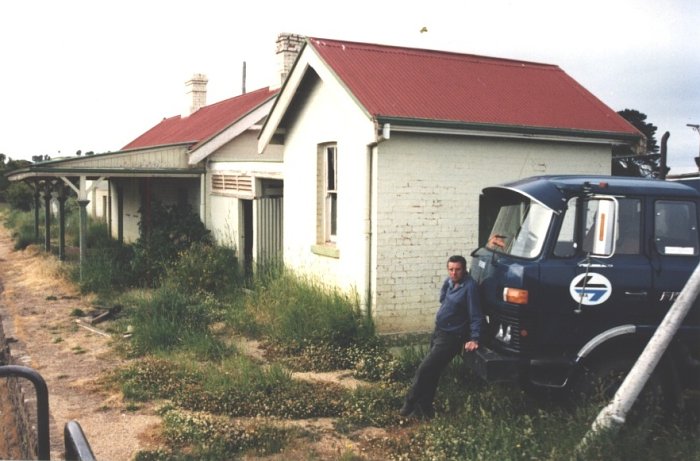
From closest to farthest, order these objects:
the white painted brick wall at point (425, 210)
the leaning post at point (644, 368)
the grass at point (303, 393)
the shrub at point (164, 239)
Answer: the leaning post at point (644, 368), the grass at point (303, 393), the white painted brick wall at point (425, 210), the shrub at point (164, 239)

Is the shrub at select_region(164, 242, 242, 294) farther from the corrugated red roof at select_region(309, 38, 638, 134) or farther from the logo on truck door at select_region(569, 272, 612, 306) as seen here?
the logo on truck door at select_region(569, 272, 612, 306)

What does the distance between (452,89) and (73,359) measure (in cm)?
709

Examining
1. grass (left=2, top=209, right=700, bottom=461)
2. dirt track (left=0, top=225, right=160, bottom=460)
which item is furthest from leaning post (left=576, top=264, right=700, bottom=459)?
dirt track (left=0, top=225, right=160, bottom=460)

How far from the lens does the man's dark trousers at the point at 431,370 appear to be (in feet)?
21.5

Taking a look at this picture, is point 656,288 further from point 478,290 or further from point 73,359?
point 73,359

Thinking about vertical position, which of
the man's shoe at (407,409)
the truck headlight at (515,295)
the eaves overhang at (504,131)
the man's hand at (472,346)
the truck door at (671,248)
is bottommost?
the man's shoe at (407,409)

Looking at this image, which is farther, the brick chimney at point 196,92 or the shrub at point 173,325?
the brick chimney at point 196,92

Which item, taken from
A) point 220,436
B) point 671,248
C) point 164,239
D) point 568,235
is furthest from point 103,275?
point 671,248

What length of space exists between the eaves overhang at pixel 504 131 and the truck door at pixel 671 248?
4.15m

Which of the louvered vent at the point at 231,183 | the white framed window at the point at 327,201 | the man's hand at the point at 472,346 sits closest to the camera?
the man's hand at the point at 472,346

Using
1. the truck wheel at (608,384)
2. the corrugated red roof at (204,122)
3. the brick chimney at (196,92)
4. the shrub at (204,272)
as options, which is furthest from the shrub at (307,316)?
the brick chimney at (196,92)

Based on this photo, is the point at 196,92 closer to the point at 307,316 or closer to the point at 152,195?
the point at 152,195

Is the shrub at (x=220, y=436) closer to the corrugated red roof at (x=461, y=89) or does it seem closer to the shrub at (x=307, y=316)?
the shrub at (x=307, y=316)

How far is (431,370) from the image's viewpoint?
21.5ft
